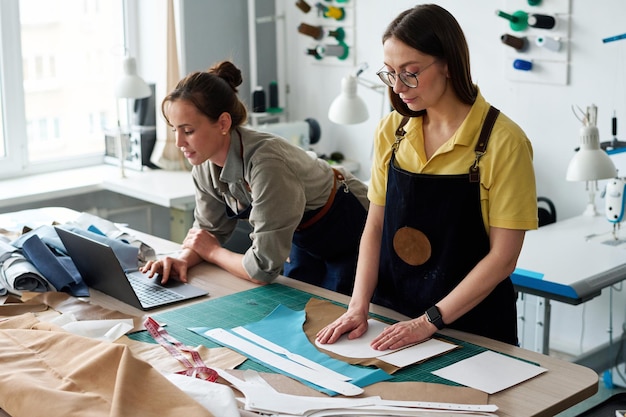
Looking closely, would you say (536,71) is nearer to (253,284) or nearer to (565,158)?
(565,158)

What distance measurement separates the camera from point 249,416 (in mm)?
1574

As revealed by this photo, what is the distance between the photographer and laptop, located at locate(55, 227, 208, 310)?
2.20m

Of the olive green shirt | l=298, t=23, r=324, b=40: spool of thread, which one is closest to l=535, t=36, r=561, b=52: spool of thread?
l=298, t=23, r=324, b=40: spool of thread

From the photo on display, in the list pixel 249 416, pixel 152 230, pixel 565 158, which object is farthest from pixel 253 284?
pixel 152 230

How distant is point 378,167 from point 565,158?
1.92 metres

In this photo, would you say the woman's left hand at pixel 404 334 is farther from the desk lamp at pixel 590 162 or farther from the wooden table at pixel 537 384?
the desk lamp at pixel 590 162

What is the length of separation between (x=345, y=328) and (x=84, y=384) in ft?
1.99

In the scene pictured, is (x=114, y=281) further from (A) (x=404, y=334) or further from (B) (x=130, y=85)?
(B) (x=130, y=85)

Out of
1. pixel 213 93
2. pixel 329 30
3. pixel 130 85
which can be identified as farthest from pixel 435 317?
pixel 329 30

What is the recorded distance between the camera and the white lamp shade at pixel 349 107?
4.02 m

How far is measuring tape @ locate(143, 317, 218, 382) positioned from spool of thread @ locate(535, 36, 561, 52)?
2343 millimetres

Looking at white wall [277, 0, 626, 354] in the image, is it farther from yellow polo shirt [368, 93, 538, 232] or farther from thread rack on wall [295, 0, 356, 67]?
yellow polo shirt [368, 93, 538, 232]

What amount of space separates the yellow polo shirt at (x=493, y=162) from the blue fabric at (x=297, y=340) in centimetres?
44

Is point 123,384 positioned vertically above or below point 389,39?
below
